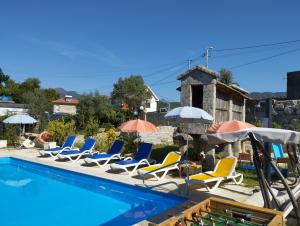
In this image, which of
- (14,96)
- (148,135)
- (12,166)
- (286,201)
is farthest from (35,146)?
(14,96)

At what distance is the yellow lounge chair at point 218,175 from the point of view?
810cm

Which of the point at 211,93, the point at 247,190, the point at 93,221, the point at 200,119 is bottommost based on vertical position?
the point at 93,221

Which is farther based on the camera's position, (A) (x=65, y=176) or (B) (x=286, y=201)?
(A) (x=65, y=176)

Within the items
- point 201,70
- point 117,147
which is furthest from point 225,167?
point 117,147

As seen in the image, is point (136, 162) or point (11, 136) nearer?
point (136, 162)

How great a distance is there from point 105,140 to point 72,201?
6.93 metres

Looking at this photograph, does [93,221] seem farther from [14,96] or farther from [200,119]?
[14,96]

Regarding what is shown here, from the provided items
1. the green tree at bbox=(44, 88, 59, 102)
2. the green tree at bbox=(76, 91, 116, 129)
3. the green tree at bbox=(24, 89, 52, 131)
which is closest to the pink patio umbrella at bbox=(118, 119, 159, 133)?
the green tree at bbox=(24, 89, 52, 131)

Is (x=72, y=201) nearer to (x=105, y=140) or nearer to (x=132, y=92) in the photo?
(x=105, y=140)

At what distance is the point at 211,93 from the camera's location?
11.5 m

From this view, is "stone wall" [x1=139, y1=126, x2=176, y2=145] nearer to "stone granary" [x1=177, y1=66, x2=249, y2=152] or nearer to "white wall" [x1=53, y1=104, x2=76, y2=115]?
"stone granary" [x1=177, y1=66, x2=249, y2=152]

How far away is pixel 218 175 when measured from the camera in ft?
28.5

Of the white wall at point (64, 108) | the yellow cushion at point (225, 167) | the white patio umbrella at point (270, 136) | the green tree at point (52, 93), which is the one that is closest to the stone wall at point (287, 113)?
the yellow cushion at point (225, 167)

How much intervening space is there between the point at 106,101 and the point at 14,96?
85.4 feet
